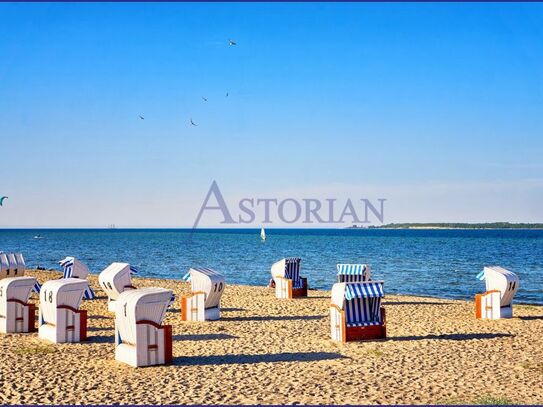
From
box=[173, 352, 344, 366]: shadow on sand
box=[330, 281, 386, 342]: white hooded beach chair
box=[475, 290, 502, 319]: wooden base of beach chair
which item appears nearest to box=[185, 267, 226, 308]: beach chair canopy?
box=[330, 281, 386, 342]: white hooded beach chair

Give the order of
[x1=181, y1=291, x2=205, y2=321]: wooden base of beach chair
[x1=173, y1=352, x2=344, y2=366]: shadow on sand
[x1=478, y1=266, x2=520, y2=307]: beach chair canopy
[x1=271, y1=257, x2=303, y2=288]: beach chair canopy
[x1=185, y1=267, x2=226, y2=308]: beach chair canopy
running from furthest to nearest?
1. [x1=271, y1=257, x2=303, y2=288]: beach chair canopy
2. [x1=478, y1=266, x2=520, y2=307]: beach chair canopy
3. [x1=181, y1=291, x2=205, y2=321]: wooden base of beach chair
4. [x1=185, y1=267, x2=226, y2=308]: beach chair canopy
5. [x1=173, y1=352, x2=344, y2=366]: shadow on sand

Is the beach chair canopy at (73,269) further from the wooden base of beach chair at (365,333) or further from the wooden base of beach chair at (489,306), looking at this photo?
the wooden base of beach chair at (489,306)

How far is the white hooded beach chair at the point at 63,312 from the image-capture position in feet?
40.8

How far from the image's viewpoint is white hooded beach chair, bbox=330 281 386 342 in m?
12.8

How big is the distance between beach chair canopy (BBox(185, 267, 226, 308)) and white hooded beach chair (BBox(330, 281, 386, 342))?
3.65 metres

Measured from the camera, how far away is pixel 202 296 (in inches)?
614

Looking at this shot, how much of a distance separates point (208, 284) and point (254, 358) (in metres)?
4.55

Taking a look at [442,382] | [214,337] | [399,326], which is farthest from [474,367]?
[214,337]

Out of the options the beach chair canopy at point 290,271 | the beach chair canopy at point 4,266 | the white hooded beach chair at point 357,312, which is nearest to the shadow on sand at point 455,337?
the white hooded beach chair at point 357,312

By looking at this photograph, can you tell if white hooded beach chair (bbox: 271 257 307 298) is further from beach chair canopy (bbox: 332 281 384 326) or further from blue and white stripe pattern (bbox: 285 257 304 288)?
beach chair canopy (bbox: 332 281 384 326)

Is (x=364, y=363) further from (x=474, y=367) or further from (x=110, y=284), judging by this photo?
(x=110, y=284)

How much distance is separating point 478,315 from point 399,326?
9.36 feet

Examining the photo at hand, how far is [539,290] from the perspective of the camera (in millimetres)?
30250

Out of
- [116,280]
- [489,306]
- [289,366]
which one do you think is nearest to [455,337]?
[489,306]
